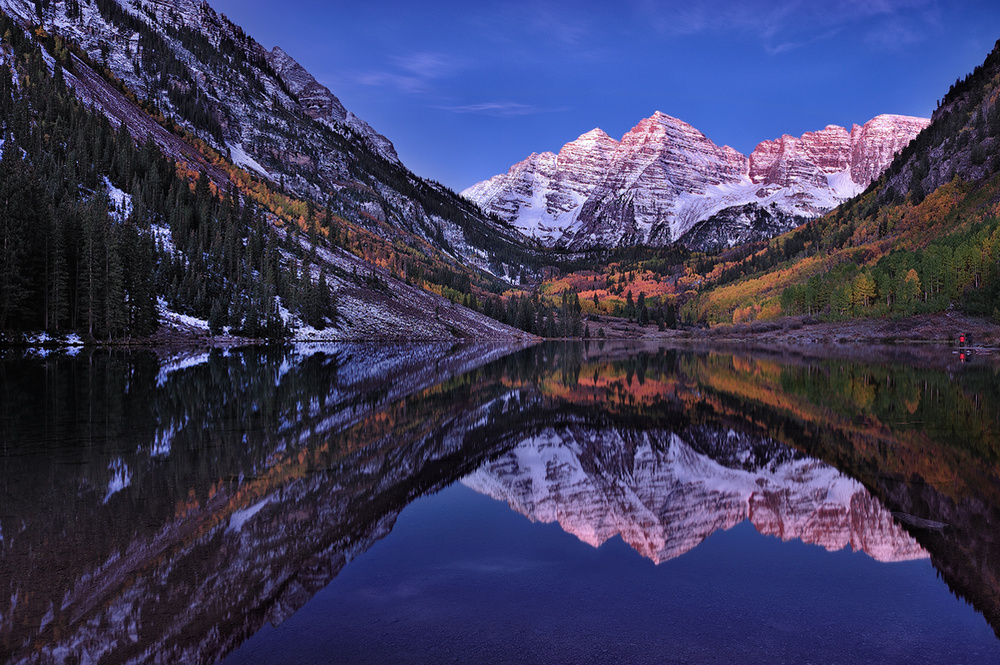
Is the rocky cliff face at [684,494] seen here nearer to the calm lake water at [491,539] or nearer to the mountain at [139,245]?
→ the calm lake water at [491,539]

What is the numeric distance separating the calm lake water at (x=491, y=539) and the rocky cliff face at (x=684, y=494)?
3.1 inches

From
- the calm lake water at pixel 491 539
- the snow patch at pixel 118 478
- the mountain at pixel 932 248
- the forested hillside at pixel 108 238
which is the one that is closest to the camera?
the calm lake water at pixel 491 539

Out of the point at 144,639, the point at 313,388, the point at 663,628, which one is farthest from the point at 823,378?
the point at 144,639

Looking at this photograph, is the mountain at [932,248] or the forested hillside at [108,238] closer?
the forested hillside at [108,238]

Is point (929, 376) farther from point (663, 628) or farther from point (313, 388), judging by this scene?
point (663, 628)

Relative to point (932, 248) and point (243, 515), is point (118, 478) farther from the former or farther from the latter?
point (932, 248)

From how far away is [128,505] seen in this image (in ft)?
37.0

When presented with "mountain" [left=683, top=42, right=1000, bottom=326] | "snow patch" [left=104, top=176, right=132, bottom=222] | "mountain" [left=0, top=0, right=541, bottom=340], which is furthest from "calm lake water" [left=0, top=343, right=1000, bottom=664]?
"mountain" [left=683, top=42, right=1000, bottom=326]

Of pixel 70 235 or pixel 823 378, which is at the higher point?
pixel 70 235

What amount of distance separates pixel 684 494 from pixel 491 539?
526cm

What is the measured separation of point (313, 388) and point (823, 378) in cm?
3486

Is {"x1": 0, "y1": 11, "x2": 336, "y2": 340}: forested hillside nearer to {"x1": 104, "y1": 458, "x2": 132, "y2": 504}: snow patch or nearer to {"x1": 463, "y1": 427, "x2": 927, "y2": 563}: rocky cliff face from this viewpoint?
{"x1": 104, "y1": 458, "x2": 132, "y2": 504}: snow patch

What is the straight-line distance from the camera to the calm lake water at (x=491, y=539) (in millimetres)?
6992

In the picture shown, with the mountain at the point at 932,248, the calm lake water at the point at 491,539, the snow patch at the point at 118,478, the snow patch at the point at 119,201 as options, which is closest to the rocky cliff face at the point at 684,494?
the calm lake water at the point at 491,539
